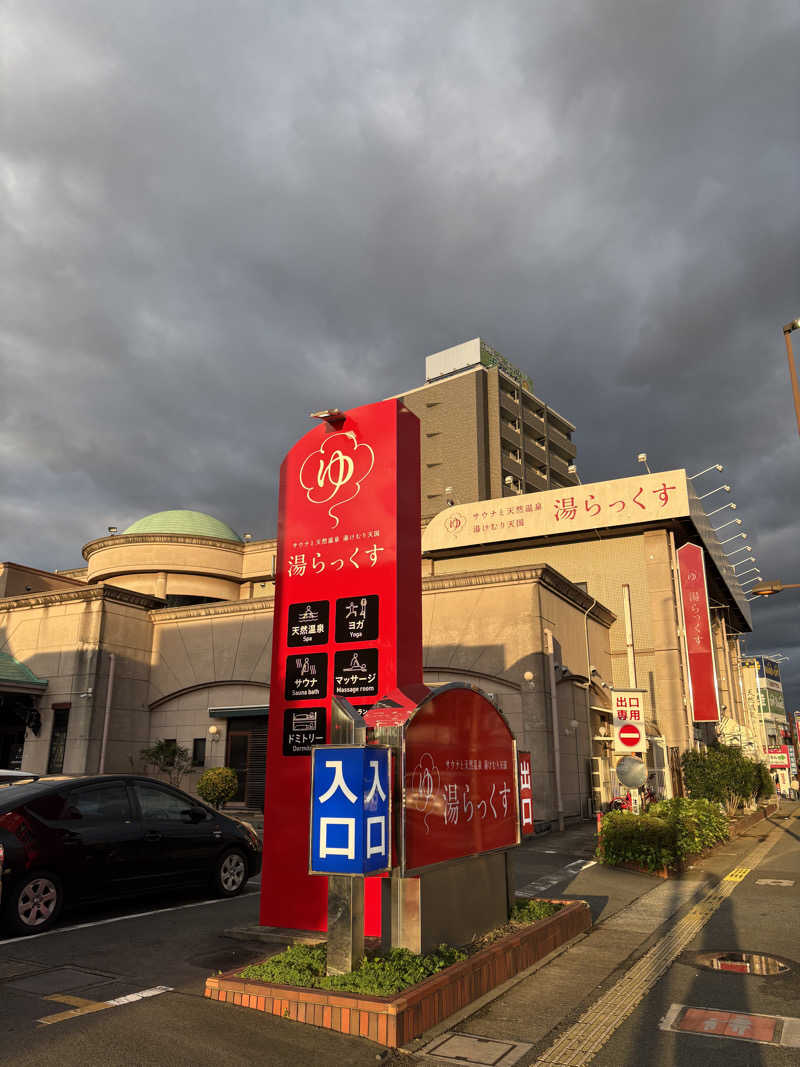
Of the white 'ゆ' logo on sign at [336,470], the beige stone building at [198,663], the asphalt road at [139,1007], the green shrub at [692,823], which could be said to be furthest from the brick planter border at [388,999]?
the beige stone building at [198,663]

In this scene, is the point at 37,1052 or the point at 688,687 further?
the point at 688,687

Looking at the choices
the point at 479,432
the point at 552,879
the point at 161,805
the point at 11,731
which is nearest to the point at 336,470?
the point at 161,805

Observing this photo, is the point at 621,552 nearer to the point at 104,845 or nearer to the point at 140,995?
the point at 104,845

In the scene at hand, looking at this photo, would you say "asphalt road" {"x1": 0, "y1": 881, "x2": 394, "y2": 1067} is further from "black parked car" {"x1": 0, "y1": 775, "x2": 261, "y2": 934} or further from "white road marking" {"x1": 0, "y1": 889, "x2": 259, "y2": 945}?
"black parked car" {"x1": 0, "y1": 775, "x2": 261, "y2": 934}

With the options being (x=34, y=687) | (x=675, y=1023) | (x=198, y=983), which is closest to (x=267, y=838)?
(x=198, y=983)

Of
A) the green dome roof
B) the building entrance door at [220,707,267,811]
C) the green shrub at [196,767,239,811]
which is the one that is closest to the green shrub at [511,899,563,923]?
the green shrub at [196,767,239,811]

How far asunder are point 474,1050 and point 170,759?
22.3 m

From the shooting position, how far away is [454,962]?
→ 21.0 ft

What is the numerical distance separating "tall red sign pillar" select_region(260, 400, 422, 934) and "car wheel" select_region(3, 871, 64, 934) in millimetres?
2388

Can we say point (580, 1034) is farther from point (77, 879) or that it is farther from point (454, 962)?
point (77, 879)

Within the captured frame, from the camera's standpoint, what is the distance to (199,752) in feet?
85.9

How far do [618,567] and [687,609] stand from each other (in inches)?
125

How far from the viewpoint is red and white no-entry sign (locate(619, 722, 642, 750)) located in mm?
15453

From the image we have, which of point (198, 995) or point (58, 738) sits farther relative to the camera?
point (58, 738)
